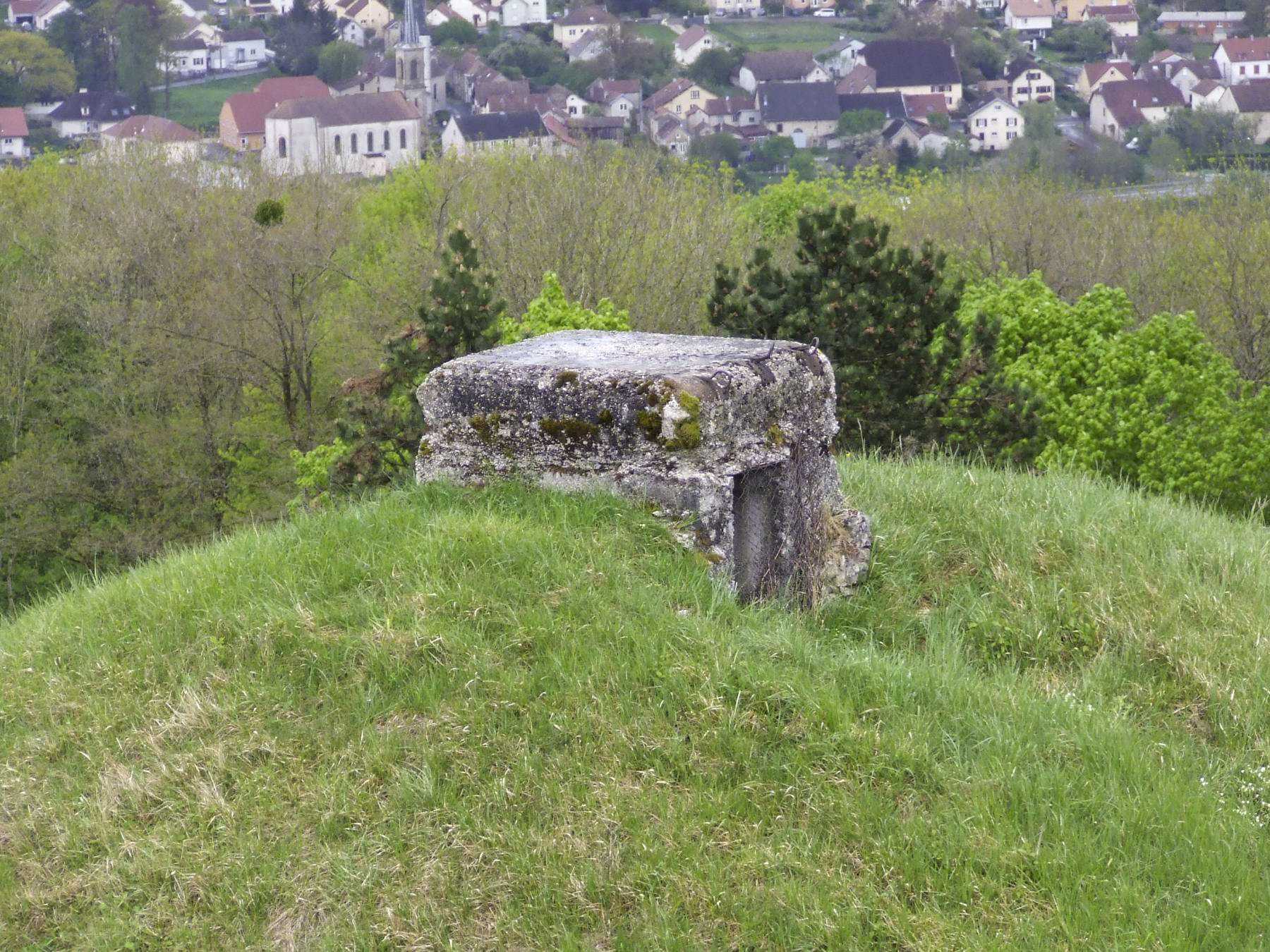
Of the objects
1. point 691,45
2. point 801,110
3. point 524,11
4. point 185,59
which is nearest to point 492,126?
point 801,110

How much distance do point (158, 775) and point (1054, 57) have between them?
291 ft

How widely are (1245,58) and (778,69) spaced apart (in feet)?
87.0

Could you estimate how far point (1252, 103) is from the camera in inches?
2299

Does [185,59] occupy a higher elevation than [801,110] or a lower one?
higher

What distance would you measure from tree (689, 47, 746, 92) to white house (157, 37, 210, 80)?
99.7 feet

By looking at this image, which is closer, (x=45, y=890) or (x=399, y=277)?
(x=45, y=890)

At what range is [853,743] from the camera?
5289 mm

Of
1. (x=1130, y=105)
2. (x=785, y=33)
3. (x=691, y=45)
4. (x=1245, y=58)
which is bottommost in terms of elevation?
(x=1130, y=105)

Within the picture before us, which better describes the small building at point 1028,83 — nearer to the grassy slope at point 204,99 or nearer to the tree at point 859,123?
the tree at point 859,123

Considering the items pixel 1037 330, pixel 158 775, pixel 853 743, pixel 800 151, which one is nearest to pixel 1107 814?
pixel 853 743

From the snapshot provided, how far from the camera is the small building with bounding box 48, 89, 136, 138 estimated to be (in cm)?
6494

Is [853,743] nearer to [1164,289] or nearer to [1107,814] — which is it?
[1107,814]

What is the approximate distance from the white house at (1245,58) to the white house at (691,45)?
99.9ft

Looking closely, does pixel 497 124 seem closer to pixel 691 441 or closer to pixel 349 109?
pixel 349 109
